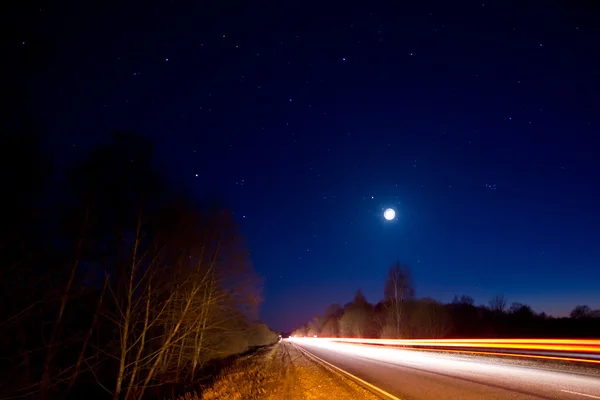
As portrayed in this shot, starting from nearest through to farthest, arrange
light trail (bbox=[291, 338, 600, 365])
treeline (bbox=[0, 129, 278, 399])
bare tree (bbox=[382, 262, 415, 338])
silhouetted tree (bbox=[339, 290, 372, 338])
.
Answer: treeline (bbox=[0, 129, 278, 399]) < light trail (bbox=[291, 338, 600, 365]) < bare tree (bbox=[382, 262, 415, 338]) < silhouetted tree (bbox=[339, 290, 372, 338])

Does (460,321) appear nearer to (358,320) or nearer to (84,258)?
(358,320)

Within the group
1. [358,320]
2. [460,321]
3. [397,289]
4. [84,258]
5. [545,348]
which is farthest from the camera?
[358,320]

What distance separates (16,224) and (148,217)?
16.2ft

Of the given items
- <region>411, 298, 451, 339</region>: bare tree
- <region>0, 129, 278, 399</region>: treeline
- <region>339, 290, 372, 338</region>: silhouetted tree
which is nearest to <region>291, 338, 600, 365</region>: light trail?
<region>0, 129, 278, 399</region>: treeline

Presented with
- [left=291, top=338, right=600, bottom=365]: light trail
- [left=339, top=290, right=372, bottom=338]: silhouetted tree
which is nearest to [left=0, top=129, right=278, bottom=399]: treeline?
[left=291, top=338, right=600, bottom=365]: light trail

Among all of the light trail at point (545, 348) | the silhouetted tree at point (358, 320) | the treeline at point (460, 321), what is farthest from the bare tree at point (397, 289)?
the silhouetted tree at point (358, 320)

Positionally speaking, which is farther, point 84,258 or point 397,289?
point 397,289

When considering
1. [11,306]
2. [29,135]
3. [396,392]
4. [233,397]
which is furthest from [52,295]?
[396,392]

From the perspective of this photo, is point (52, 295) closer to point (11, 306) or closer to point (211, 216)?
point (11, 306)

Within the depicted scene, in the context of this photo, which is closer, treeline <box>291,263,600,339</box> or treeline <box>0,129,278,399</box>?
treeline <box>0,129,278,399</box>

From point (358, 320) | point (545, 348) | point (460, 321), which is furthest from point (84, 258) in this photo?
point (358, 320)

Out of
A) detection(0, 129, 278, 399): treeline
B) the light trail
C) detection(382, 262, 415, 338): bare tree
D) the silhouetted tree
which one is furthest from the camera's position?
the silhouetted tree

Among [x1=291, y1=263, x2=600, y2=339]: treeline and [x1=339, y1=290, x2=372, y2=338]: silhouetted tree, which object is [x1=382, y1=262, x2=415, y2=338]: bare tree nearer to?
[x1=291, y1=263, x2=600, y2=339]: treeline

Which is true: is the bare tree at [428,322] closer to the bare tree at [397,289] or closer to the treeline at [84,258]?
the bare tree at [397,289]
